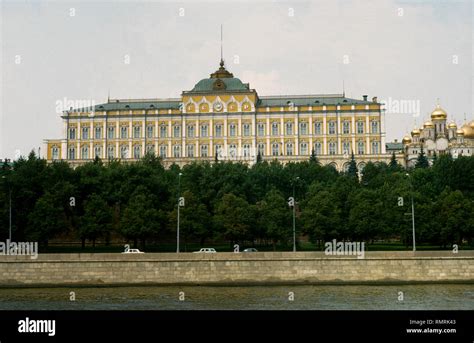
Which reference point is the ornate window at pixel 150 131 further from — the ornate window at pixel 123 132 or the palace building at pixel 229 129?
the ornate window at pixel 123 132

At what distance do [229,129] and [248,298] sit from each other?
66079 mm

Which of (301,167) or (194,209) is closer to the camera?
(194,209)

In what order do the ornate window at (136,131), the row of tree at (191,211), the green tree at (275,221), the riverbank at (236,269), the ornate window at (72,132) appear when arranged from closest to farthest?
the riverbank at (236,269), the row of tree at (191,211), the green tree at (275,221), the ornate window at (136,131), the ornate window at (72,132)

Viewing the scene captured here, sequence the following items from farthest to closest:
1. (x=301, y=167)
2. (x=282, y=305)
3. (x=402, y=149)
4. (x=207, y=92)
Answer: (x=402, y=149) < (x=207, y=92) < (x=301, y=167) < (x=282, y=305)

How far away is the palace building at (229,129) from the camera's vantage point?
93.6 m

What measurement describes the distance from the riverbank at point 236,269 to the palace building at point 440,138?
72.6m

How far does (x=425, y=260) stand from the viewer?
114 feet

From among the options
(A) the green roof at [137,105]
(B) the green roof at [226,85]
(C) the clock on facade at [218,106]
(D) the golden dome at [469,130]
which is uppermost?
(B) the green roof at [226,85]

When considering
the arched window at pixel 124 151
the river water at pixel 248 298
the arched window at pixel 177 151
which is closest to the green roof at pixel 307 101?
the arched window at pixel 177 151

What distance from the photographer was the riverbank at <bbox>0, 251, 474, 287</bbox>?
34719 mm
